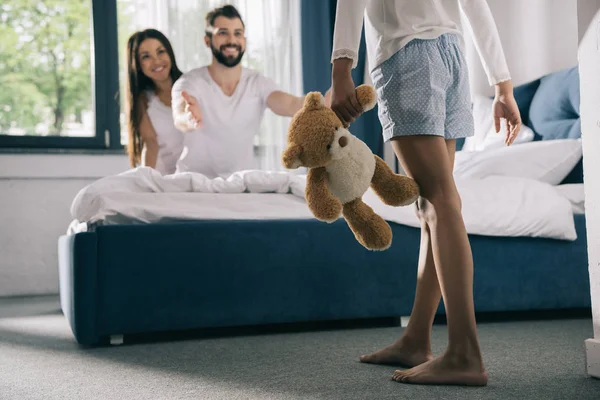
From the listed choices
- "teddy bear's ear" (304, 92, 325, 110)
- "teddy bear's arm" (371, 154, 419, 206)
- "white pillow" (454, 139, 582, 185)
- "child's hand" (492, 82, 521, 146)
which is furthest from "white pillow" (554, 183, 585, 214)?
"teddy bear's ear" (304, 92, 325, 110)

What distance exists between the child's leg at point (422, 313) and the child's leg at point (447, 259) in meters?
0.09

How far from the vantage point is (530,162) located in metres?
2.76

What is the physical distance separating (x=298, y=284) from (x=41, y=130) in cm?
256

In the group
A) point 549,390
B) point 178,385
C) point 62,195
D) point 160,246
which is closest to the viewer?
point 549,390

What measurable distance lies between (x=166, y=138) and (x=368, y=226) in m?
2.23

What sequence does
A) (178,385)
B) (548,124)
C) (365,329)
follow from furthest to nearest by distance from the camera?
(548,124), (365,329), (178,385)

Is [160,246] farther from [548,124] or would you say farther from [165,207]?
[548,124]

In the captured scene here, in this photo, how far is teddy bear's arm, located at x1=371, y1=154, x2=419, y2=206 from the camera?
1.50 metres

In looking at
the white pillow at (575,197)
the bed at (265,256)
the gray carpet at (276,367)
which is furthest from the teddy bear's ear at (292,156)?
the white pillow at (575,197)

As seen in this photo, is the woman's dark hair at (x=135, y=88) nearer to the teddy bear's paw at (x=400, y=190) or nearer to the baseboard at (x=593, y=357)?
the teddy bear's paw at (x=400, y=190)

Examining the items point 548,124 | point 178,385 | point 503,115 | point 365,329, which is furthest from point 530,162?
point 178,385

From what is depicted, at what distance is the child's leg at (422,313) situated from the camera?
1622 millimetres

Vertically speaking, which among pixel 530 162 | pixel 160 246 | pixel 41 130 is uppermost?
pixel 41 130

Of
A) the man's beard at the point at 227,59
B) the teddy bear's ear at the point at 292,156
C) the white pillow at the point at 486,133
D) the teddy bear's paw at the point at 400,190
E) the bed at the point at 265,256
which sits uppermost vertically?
the man's beard at the point at 227,59
